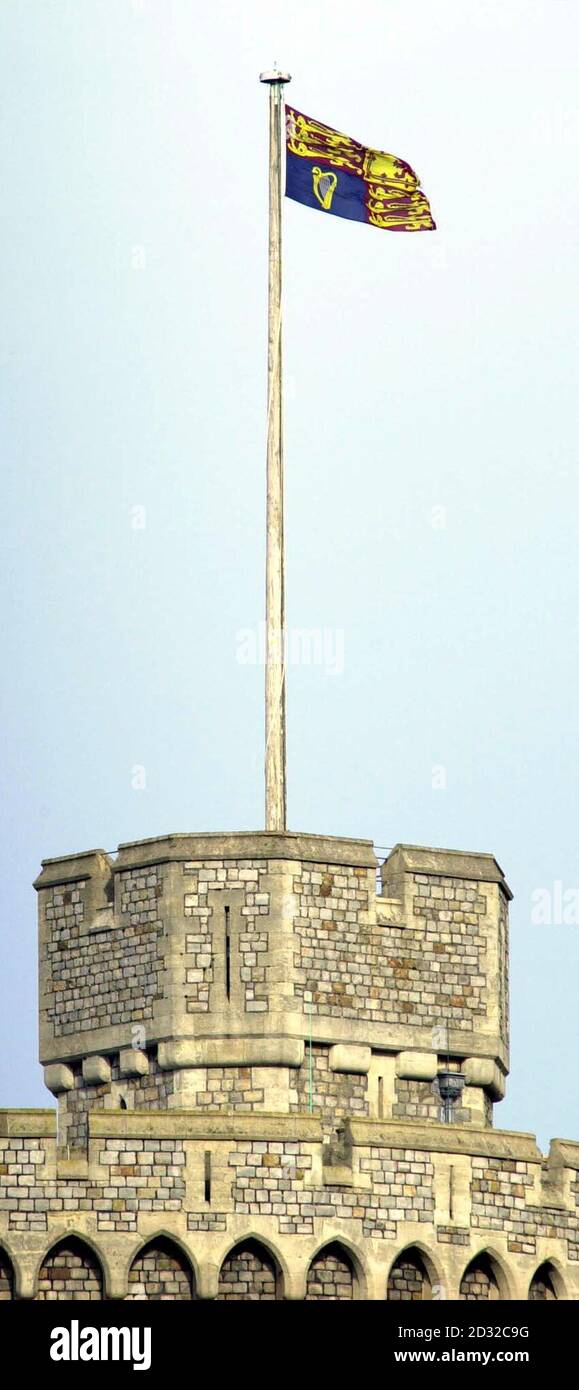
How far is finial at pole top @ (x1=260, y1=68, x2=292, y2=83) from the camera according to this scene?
7831cm

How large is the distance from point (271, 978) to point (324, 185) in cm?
1399

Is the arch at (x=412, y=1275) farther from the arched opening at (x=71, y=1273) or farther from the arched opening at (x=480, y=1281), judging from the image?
the arched opening at (x=71, y=1273)

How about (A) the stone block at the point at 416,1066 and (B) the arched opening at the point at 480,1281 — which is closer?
(B) the arched opening at the point at 480,1281

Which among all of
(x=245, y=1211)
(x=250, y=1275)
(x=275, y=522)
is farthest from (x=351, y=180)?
(x=250, y=1275)

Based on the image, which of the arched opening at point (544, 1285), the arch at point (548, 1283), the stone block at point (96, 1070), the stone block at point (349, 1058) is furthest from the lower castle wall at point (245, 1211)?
the stone block at point (96, 1070)

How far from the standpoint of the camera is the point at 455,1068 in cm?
7488

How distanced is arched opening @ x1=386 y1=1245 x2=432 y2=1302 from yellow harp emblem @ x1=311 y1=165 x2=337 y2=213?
1798cm

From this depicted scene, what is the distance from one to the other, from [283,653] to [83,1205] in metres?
10.4

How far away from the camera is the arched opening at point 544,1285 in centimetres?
7294

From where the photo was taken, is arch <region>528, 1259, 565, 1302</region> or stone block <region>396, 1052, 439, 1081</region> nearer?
arch <region>528, 1259, 565, 1302</region>

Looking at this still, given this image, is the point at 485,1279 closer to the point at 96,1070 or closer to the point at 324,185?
the point at 96,1070

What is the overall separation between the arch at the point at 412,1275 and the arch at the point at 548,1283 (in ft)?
7.61

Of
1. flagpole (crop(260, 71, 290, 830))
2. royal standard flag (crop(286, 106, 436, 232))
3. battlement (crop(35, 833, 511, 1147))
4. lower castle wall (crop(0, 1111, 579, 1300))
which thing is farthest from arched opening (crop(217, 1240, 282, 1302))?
royal standard flag (crop(286, 106, 436, 232))

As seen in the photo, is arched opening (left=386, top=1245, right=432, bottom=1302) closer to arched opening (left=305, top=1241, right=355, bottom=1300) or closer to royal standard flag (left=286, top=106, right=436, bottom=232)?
arched opening (left=305, top=1241, right=355, bottom=1300)
